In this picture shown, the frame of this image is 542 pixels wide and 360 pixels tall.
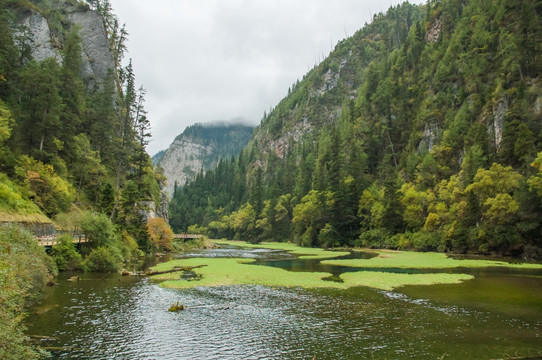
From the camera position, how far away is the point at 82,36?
326 ft

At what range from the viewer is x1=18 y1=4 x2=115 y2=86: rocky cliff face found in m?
80.5

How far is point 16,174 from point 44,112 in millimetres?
14812

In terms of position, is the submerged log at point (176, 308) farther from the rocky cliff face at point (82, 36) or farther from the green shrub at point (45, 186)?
the rocky cliff face at point (82, 36)

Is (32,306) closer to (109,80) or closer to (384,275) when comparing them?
(384,275)

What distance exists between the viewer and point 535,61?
2977 inches

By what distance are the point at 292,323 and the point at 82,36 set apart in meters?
110

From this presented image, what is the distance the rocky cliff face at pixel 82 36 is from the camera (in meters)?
80.5

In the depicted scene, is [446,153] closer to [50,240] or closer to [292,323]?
[292,323]

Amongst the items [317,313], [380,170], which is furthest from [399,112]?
[317,313]

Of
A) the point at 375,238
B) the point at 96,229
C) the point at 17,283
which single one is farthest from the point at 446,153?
the point at 17,283

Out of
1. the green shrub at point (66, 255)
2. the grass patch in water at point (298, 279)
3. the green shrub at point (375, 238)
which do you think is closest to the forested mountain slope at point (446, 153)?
the green shrub at point (375, 238)

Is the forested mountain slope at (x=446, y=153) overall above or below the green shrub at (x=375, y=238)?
above

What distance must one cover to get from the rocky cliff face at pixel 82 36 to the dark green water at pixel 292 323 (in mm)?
74540

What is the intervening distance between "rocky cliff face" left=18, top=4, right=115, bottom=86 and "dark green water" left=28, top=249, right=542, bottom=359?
2935 inches
